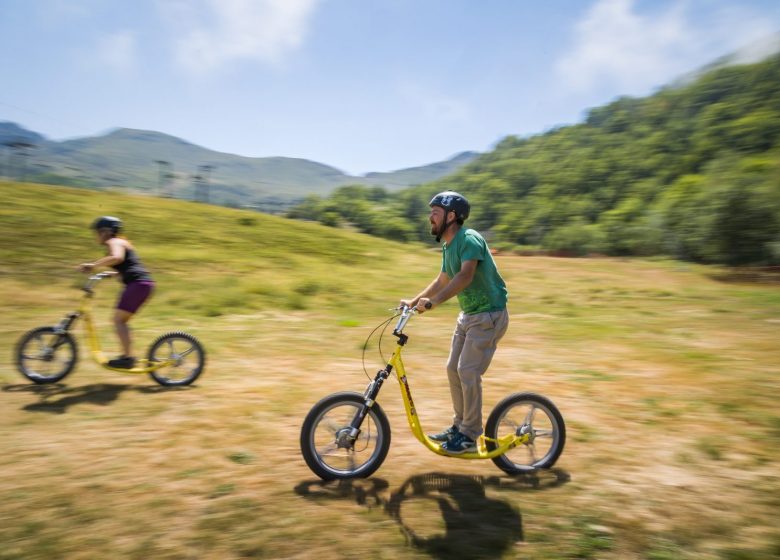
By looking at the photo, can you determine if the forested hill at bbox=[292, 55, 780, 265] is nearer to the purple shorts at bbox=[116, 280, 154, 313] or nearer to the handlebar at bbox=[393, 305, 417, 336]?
the handlebar at bbox=[393, 305, 417, 336]

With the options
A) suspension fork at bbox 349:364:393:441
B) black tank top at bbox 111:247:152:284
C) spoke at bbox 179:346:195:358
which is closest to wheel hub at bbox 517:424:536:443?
suspension fork at bbox 349:364:393:441

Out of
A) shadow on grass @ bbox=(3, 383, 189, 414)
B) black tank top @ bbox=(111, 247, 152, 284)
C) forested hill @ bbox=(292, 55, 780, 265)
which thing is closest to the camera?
shadow on grass @ bbox=(3, 383, 189, 414)

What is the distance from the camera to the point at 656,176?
12706cm

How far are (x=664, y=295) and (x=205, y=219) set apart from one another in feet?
111

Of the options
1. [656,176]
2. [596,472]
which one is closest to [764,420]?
[596,472]

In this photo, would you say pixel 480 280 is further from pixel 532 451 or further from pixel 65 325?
pixel 65 325

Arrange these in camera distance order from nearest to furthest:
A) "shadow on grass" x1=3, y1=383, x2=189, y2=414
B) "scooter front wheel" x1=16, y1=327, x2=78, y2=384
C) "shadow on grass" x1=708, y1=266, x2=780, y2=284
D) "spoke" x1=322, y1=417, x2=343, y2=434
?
"spoke" x1=322, y1=417, x2=343, y2=434 < "shadow on grass" x1=3, y1=383, x2=189, y2=414 < "scooter front wheel" x1=16, y1=327, x2=78, y2=384 < "shadow on grass" x1=708, y1=266, x2=780, y2=284

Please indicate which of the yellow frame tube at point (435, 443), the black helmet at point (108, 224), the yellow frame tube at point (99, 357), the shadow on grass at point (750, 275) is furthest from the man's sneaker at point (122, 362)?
the shadow on grass at point (750, 275)

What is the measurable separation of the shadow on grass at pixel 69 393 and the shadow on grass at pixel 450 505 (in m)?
3.90

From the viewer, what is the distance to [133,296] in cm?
766

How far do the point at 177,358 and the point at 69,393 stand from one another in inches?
54.6

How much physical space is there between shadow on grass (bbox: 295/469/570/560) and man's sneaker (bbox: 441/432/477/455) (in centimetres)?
24

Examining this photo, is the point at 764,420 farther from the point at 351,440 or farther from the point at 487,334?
the point at 351,440

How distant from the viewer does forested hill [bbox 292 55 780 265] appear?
34.3 metres
